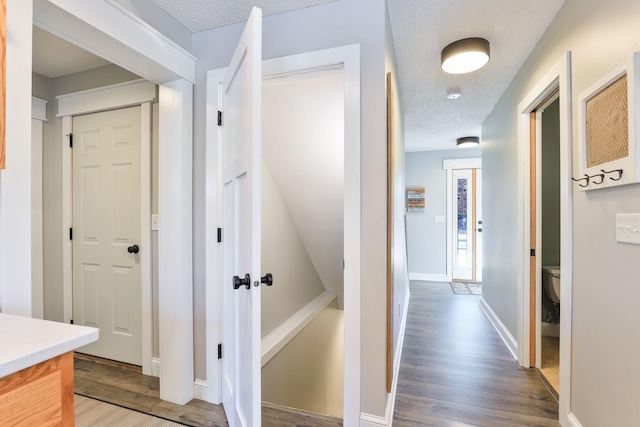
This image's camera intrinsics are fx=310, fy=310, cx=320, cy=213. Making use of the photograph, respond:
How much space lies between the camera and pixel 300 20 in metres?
1.75

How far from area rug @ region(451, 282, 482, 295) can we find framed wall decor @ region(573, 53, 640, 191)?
3.59 metres

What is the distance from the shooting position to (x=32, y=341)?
71 cm

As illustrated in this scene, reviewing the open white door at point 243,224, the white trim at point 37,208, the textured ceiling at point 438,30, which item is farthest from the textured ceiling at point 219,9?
the white trim at point 37,208

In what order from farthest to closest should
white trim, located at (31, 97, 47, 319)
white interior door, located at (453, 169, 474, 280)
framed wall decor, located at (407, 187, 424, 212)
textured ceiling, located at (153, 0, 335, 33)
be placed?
framed wall decor, located at (407, 187, 424, 212) < white interior door, located at (453, 169, 474, 280) < white trim, located at (31, 97, 47, 319) < textured ceiling, located at (153, 0, 335, 33)

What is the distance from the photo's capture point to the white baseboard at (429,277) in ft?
18.6

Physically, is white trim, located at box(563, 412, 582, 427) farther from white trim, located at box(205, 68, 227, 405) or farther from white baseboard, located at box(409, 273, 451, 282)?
white baseboard, located at box(409, 273, 451, 282)

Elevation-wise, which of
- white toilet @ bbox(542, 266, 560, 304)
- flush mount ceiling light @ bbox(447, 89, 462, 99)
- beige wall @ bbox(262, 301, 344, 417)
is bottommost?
beige wall @ bbox(262, 301, 344, 417)

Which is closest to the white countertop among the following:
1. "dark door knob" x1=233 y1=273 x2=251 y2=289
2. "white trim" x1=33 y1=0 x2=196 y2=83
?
"dark door knob" x1=233 y1=273 x2=251 y2=289

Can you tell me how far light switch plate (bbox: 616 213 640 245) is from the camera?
1.21 metres

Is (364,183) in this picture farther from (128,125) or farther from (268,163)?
(128,125)

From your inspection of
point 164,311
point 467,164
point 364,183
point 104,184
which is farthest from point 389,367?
point 467,164

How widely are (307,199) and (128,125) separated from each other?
1573 millimetres

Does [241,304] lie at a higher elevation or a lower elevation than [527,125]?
lower

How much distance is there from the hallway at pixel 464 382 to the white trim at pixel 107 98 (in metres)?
2.76
